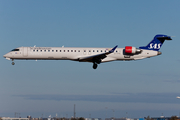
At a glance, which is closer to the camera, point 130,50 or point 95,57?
point 95,57

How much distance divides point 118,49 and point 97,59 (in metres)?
3.70

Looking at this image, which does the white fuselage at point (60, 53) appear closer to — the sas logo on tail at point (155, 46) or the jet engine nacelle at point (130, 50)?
the jet engine nacelle at point (130, 50)

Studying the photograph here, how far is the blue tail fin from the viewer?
1828 inches

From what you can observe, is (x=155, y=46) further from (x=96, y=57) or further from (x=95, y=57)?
(x=95, y=57)

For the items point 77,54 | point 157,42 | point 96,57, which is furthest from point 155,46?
point 77,54

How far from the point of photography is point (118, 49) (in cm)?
4419

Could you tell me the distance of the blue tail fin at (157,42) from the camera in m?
46.4

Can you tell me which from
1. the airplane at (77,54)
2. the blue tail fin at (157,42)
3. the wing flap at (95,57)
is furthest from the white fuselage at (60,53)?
the blue tail fin at (157,42)

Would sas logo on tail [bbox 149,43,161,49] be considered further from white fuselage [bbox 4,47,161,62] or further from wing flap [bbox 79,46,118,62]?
wing flap [bbox 79,46,118,62]

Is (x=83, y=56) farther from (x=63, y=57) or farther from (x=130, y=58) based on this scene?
(x=130, y=58)

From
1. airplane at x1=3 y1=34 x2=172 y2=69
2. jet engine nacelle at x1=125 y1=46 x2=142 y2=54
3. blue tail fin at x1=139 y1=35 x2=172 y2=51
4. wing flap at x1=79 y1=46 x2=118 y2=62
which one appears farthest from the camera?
blue tail fin at x1=139 y1=35 x2=172 y2=51

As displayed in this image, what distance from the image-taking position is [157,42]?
154 ft

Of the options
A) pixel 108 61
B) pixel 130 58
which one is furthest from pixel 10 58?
pixel 130 58

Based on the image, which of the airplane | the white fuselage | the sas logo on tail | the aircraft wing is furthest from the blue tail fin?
the aircraft wing
